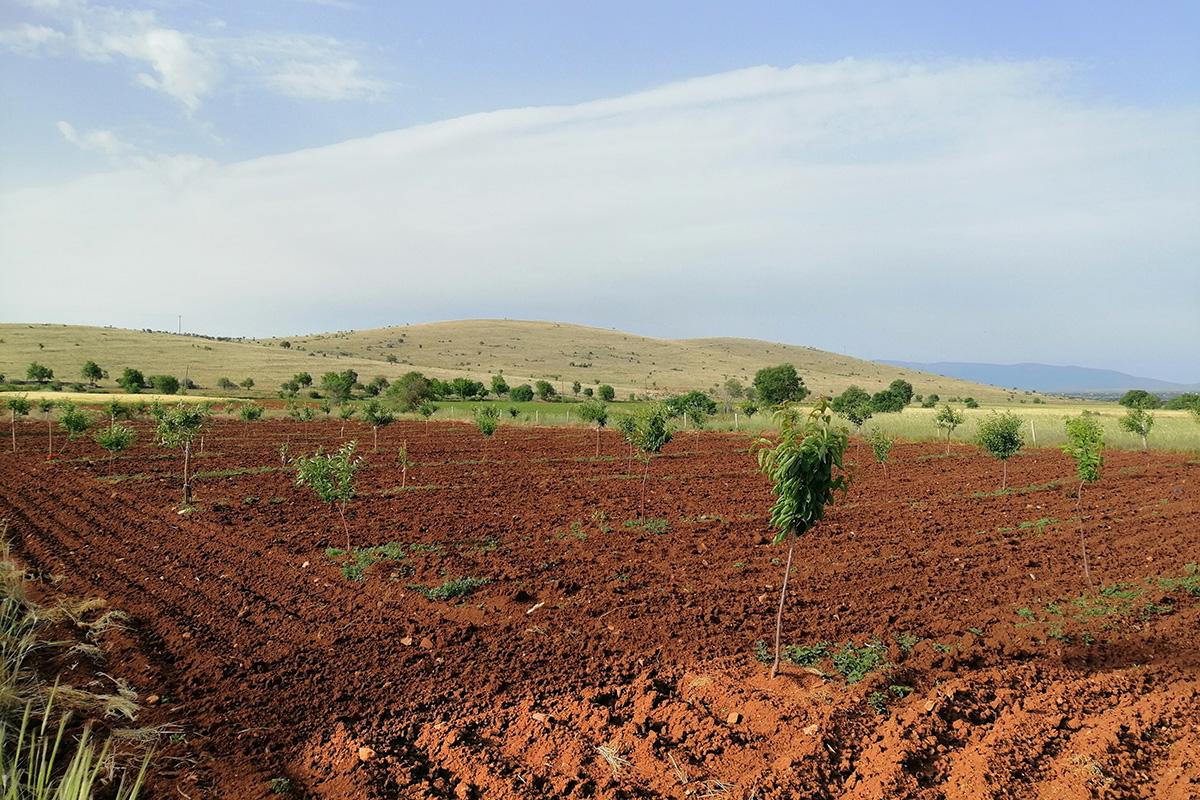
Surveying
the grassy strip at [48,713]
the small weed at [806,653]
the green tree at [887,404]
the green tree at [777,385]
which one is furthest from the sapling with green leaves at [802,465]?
the green tree at [887,404]

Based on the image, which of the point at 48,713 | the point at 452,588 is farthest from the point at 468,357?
the point at 48,713

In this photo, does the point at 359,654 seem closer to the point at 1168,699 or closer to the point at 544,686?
the point at 544,686

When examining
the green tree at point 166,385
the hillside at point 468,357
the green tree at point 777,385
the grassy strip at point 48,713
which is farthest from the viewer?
the hillside at point 468,357

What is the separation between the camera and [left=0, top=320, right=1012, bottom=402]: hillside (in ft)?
299

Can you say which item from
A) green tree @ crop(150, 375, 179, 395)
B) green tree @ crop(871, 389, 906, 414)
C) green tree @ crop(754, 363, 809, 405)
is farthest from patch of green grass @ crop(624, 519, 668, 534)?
green tree @ crop(150, 375, 179, 395)

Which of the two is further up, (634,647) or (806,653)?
(806,653)

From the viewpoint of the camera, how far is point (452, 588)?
10117 millimetres

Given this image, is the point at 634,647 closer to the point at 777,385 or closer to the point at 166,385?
the point at 777,385

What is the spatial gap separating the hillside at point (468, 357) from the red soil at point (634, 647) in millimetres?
78069

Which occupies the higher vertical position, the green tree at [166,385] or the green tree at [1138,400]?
the green tree at [1138,400]

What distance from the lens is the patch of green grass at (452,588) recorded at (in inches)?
394

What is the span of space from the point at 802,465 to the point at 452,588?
579cm

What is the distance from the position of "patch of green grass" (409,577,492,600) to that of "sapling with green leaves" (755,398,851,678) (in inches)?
192

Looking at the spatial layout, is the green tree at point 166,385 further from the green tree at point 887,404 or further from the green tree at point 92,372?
the green tree at point 887,404
